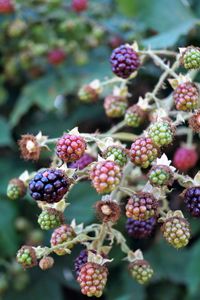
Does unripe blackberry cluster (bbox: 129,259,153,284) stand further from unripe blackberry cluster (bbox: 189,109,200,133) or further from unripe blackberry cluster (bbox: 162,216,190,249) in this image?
A: unripe blackberry cluster (bbox: 189,109,200,133)

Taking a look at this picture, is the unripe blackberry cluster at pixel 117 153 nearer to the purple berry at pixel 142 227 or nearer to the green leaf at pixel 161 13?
the purple berry at pixel 142 227

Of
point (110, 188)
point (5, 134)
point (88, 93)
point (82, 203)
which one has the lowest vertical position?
point (82, 203)

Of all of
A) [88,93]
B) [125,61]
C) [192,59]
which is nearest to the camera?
[192,59]

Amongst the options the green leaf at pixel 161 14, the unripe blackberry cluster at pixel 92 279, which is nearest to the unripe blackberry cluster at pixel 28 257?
the unripe blackberry cluster at pixel 92 279

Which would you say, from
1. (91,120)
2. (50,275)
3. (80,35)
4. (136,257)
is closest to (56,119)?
(91,120)

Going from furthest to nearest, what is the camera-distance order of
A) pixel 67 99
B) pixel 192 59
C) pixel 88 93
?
pixel 67 99 → pixel 88 93 → pixel 192 59

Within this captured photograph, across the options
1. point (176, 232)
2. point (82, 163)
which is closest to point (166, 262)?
point (82, 163)

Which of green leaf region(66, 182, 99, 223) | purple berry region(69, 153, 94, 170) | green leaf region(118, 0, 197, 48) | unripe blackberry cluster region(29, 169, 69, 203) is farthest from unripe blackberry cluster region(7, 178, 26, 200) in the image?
green leaf region(118, 0, 197, 48)

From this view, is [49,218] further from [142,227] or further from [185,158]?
[185,158]
